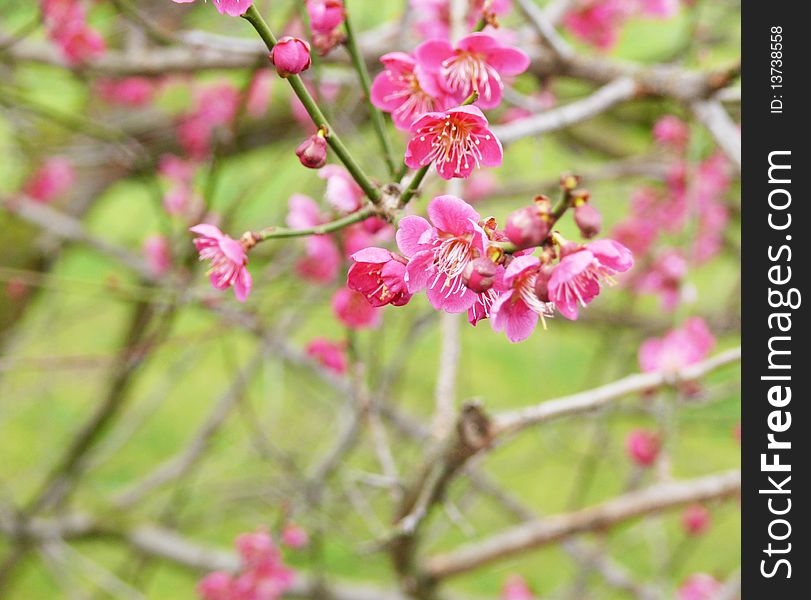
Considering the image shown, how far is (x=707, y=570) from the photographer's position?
3.16m

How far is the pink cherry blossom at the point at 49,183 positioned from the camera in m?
3.08

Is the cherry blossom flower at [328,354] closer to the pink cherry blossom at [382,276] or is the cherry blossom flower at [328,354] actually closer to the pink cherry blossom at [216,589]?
the pink cherry blossom at [216,589]

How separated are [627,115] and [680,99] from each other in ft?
6.33

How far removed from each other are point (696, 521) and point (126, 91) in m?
2.39

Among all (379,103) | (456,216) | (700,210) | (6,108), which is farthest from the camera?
(700,210)

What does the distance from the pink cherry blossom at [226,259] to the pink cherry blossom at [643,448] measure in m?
1.53

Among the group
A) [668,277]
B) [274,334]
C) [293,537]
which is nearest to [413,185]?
[293,537]

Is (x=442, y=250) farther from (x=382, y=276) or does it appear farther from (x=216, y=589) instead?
(x=216, y=589)

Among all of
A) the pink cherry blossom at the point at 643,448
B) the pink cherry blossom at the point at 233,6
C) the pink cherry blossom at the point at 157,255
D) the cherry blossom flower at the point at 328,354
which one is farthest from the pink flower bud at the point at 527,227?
the pink cherry blossom at the point at 157,255

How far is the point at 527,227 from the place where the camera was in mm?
528

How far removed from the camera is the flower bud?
54 centimetres
